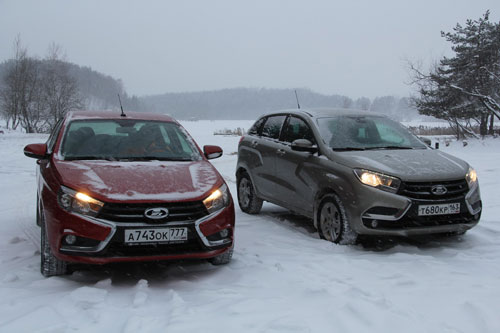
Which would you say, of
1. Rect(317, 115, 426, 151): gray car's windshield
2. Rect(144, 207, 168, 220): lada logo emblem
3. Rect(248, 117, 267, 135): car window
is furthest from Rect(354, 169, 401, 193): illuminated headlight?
Rect(248, 117, 267, 135): car window

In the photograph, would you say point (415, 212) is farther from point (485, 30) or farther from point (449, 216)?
point (485, 30)

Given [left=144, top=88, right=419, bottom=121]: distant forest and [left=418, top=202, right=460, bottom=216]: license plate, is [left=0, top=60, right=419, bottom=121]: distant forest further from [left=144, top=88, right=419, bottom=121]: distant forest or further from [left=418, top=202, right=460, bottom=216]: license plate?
[left=418, top=202, right=460, bottom=216]: license plate

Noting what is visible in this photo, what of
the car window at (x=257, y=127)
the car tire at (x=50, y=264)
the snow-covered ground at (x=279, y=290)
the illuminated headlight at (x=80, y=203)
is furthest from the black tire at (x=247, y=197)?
the illuminated headlight at (x=80, y=203)

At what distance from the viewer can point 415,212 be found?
5.24 m

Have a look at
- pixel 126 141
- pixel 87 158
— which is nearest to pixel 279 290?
pixel 87 158

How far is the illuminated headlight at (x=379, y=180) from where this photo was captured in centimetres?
531

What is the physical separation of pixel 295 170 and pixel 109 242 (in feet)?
10.4

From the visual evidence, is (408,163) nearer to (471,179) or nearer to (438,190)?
(438,190)

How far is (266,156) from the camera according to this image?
754 centimetres

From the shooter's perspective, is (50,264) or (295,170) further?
(295,170)

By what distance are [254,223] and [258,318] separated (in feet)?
12.2

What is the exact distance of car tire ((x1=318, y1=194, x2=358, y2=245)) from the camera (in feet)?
18.3

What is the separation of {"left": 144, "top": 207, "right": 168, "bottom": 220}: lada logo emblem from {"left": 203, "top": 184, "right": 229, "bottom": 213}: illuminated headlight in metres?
0.41

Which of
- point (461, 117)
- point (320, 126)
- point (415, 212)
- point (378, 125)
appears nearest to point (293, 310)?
point (415, 212)
